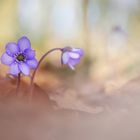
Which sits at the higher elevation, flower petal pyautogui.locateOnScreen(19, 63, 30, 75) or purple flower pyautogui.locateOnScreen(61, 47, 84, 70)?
purple flower pyautogui.locateOnScreen(61, 47, 84, 70)

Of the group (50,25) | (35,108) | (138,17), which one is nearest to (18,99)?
(35,108)

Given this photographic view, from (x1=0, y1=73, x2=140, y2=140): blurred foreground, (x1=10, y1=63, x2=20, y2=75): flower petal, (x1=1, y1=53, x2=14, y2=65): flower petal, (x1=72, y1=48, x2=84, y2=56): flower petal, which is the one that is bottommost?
(x1=0, y1=73, x2=140, y2=140): blurred foreground

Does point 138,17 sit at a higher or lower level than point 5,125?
higher

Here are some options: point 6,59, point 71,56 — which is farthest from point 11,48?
point 71,56

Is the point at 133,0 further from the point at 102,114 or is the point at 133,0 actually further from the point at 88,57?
the point at 102,114

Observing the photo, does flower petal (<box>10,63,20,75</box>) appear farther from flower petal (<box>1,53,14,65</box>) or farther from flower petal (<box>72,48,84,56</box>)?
flower petal (<box>72,48,84,56</box>)

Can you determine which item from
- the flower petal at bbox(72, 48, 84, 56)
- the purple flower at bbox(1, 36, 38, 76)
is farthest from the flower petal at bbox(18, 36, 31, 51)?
the flower petal at bbox(72, 48, 84, 56)

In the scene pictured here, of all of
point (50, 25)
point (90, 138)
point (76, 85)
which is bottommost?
point (90, 138)

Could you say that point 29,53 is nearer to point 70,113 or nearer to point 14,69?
point 14,69
